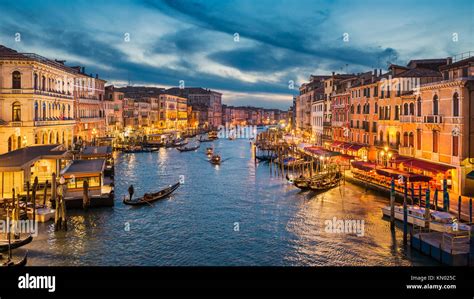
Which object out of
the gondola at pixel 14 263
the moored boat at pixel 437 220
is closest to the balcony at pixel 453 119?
the moored boat at pixel 437 220

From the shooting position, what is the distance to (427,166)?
22531 mm

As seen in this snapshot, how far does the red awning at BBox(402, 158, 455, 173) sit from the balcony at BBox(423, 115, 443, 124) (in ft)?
7.45

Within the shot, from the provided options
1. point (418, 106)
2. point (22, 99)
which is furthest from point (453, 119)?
point (22, 99)

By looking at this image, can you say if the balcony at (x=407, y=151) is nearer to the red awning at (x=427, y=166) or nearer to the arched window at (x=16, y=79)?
the red awning at (x=427, y=166)

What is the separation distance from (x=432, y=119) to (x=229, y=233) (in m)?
13.3

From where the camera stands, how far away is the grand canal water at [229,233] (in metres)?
14.7

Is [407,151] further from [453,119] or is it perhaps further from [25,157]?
[25,157]

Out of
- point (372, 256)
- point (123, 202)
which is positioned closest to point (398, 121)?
point (372, 256)

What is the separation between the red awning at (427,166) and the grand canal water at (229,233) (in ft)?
8.93

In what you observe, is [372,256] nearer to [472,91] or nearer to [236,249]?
[236,249]

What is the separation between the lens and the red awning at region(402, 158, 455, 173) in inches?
844

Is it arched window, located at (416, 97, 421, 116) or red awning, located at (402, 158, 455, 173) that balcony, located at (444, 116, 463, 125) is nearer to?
red awning, located at (402, 158, 455, 173)
